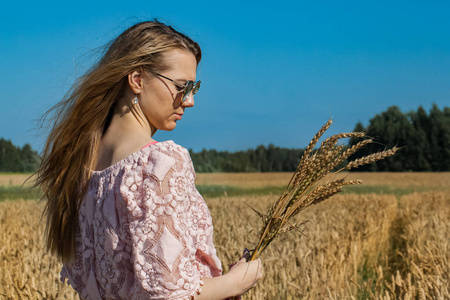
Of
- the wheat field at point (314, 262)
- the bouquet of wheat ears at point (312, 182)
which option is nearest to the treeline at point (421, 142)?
the wheat field at point (314, 262)

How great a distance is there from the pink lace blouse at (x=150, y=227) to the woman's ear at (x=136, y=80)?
27 cm

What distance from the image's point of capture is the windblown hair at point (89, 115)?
1.65 m

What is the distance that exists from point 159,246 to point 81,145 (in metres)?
0.56

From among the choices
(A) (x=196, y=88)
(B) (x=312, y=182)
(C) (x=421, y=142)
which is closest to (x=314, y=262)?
(B) (x=312, y=182)

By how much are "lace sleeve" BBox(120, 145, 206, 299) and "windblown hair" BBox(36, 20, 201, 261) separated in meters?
0.33

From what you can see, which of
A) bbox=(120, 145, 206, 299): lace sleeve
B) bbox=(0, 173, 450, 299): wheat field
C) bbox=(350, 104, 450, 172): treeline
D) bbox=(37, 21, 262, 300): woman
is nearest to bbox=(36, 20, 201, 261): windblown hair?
bbox=(37, 21, 262, 300): woman

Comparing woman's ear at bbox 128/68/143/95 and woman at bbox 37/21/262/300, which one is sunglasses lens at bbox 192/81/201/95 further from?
woman's ear at bbox 128/68/143/95

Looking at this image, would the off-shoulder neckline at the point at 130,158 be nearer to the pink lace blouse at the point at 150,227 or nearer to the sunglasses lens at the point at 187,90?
the pink lace blouse at the point at 150,227

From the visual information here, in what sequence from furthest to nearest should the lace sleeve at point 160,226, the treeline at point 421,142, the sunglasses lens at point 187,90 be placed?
the treeline at point 421,142
the sunglasses lens at point 187,90
the lace sleeve at point 160,226

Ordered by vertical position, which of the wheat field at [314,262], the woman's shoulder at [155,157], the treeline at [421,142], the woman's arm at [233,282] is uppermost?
the treeline at [421,142]

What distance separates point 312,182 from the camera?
1819 mm

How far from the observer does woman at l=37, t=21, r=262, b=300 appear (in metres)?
1.38

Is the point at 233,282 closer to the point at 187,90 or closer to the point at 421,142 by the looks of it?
the point at 187,90

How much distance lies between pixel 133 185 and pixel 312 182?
0.74 meters
